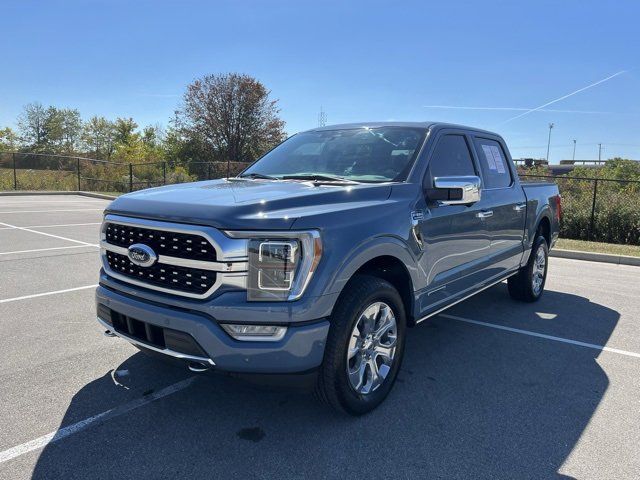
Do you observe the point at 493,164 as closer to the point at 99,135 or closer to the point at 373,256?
the point at 373,256

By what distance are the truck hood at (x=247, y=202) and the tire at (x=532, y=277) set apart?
341 cm

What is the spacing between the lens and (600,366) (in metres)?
4.29

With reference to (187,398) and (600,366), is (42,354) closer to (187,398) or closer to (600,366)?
(187,398)

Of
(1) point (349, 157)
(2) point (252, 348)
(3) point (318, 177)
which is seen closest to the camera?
(2) point (252, 348)

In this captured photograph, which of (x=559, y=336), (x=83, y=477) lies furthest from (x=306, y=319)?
(x=559, y=336)

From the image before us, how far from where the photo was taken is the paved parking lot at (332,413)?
2729mm

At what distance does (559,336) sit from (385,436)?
2851 mm

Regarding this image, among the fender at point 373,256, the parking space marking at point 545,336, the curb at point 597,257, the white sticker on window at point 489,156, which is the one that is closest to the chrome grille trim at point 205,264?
the fender at point 373,256

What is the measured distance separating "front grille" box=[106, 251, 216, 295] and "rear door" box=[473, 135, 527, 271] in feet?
9.71

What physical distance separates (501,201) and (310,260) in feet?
9.98

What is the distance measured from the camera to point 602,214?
13031 mm

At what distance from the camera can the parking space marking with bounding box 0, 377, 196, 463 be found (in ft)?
9.04

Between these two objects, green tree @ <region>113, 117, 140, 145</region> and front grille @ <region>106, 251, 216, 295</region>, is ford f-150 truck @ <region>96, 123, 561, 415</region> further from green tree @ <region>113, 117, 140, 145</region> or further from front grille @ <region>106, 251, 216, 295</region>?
green tree @ <region>113, 117, 140, 145</region>

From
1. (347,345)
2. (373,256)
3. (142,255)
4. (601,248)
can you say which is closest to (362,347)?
(347,345)
